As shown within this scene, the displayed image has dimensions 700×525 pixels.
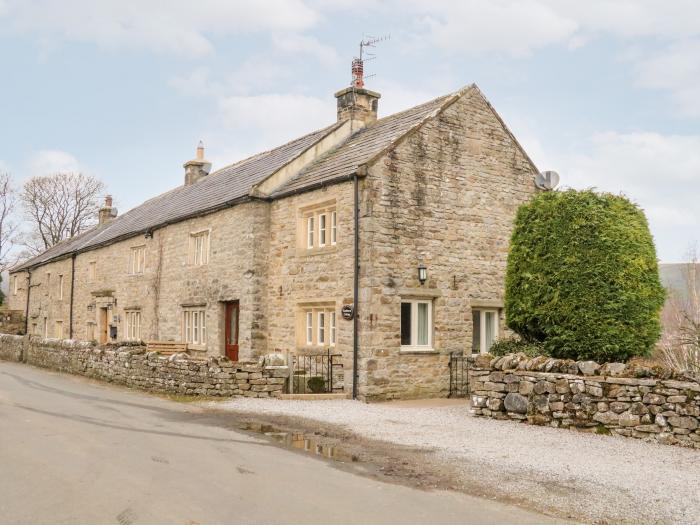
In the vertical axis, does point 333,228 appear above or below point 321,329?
above

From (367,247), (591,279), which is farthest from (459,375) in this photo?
A: (591,279)

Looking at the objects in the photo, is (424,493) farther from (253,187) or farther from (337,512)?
(253,187)

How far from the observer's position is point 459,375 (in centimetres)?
1675

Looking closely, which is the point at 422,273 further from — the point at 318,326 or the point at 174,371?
the point at 174,371

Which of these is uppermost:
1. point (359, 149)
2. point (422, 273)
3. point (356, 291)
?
point (359, 149)

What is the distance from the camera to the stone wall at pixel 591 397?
32.4ft

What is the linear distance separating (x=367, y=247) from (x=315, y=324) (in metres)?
2.88

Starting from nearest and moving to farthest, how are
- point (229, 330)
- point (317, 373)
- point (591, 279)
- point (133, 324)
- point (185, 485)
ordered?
point (185, 485) → point (591, 279) → point (317, 373) → point (229, 330) → point (133, 324)

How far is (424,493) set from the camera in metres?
7.11

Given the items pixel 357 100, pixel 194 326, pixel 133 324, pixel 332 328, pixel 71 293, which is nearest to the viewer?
pixel 332 328

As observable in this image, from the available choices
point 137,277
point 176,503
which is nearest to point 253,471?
point 176,503

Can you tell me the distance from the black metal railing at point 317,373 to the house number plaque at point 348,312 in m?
1.01

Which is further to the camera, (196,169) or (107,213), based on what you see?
(107,213)

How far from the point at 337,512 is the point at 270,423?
5.78 m
